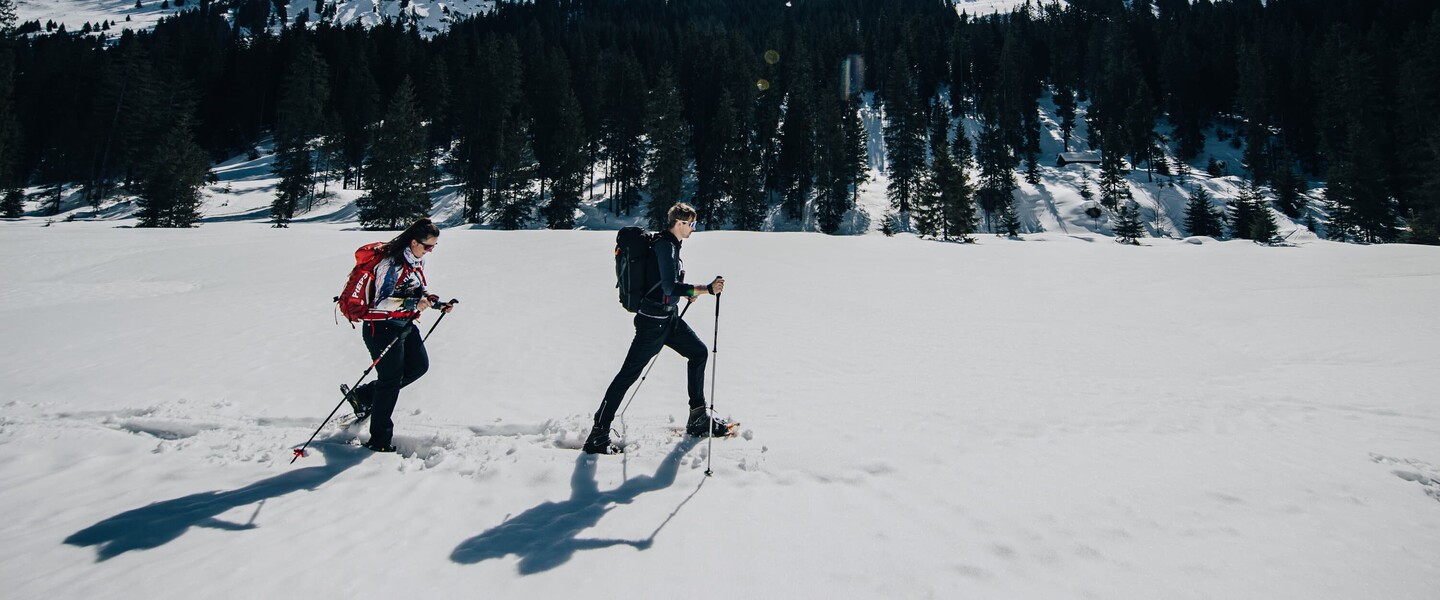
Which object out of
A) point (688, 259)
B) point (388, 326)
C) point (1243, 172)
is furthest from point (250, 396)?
point (1243, 172)

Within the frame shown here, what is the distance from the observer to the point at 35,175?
189 feet

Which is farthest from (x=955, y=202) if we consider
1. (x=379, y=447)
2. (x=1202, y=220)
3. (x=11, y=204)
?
(x=11, y=204)

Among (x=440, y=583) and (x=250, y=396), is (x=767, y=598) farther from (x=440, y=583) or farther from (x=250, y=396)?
(x=250, y=396)

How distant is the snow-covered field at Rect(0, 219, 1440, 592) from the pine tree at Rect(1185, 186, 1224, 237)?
155 feet

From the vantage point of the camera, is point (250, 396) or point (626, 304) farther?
point (250, 396)

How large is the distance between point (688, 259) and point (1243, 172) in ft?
250

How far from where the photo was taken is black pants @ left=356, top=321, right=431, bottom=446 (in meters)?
4.74

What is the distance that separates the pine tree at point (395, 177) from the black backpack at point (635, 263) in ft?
125

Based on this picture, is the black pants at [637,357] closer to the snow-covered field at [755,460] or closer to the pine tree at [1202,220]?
the snow-covered field at [755,460]

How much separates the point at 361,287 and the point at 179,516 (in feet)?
6.23

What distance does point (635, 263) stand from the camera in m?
4.84

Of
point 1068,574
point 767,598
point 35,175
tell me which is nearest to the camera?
point 767,598

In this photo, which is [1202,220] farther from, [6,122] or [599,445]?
[6,122]

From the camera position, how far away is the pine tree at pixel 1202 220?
48531mm
